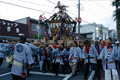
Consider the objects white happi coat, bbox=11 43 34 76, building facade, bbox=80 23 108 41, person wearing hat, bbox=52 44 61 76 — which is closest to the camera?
white happi coat, bbox=11 43 34 76

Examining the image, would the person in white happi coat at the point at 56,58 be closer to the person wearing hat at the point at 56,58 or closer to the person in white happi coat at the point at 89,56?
the person wearing hat at the point at 56,58

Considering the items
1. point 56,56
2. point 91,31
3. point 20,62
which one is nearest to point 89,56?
point 56,56

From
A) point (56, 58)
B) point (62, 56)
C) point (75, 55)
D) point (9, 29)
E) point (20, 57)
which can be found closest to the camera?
point (20, 57)

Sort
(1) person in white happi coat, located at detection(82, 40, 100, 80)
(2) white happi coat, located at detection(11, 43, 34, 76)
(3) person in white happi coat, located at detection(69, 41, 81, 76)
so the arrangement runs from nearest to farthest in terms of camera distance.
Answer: (2) white happi coat, located at detection(11, 43, 34, 76) → (1) person in white happi coat, located at detection(82, 40, 100, 80) → (3) person in white happi coat, located at detection(69, 41, 81, 76)

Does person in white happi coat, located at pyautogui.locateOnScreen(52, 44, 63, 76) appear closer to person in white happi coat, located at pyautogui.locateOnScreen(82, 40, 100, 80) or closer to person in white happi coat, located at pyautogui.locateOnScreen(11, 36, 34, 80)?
person in white happi coat, located at pyautogui.locateOnScreen(82, 40, 100, 80)

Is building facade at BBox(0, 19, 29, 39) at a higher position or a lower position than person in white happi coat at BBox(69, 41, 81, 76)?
higher

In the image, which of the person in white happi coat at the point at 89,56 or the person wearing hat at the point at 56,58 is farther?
the person wearing hat at the point at 56,58

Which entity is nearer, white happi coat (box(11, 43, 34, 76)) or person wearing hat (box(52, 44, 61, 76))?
white happi coat (box(11, 43, 34, 76))

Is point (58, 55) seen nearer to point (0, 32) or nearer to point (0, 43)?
point (0, 43)

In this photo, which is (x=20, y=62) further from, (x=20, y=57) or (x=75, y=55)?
(x=75, y=55)

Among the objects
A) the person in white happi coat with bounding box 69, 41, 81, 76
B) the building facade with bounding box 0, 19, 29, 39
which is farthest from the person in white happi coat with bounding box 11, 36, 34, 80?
the building facade with bounding box 0, 19, 29, 39

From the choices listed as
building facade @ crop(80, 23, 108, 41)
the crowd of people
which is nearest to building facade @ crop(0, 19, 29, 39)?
the crowd of people

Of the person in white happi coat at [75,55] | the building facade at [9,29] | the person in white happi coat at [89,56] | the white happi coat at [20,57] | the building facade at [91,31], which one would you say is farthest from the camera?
the building facade at [91,31]

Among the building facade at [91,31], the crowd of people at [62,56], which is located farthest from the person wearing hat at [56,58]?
the building facade at [91,31]
